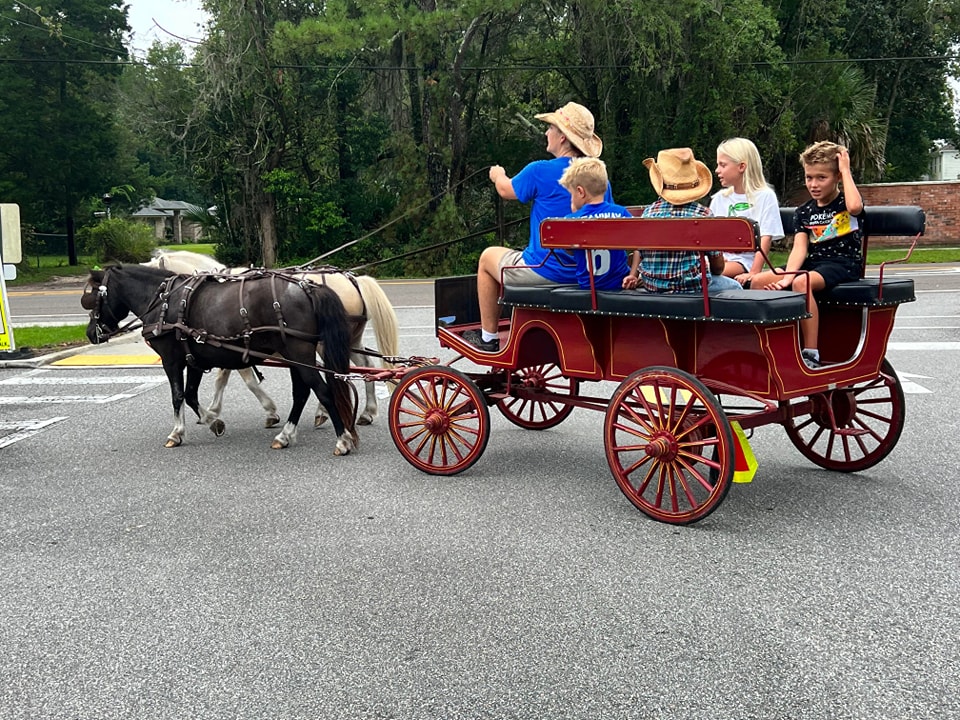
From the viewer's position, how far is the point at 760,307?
4871mm

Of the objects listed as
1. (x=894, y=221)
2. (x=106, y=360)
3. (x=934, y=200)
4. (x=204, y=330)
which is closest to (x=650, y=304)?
(x=894, y=221)

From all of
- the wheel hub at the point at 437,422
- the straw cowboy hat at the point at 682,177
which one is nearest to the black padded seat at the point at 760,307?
the straw cowboy hat at the point at 682,177

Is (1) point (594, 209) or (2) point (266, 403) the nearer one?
(1) point (594, 209)

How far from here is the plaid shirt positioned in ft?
17.8

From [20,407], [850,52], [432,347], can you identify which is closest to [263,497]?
[20,407]

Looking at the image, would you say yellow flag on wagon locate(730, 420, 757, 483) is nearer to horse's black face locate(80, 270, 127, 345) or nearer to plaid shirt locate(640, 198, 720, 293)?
plaid shirt locate(640, 198, 720, 293)

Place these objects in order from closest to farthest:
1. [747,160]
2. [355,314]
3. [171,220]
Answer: [747,160], [355,314], [171,220]

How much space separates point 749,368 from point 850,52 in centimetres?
3446

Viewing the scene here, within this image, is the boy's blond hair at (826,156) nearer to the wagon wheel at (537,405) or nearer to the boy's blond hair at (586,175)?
the boy's blond hair at (586,175)

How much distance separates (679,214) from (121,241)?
31.6m

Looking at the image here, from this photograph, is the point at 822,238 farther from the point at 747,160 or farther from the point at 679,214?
the point at 679,214

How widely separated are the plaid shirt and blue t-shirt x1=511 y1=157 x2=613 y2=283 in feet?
1.95

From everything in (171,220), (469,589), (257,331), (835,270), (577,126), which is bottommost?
(469,589)

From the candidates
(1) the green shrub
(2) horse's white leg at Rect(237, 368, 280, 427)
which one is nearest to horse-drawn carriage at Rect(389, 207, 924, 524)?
(2) horse's white leg at Rect(237, 368, 280, 427)
